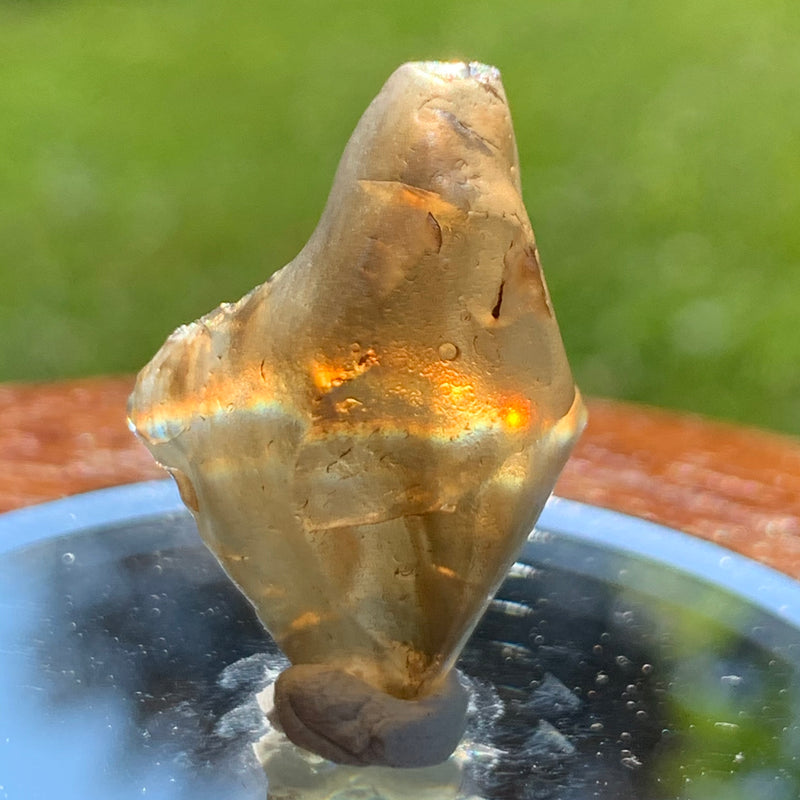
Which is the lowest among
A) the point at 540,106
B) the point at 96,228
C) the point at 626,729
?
the point at 96,228

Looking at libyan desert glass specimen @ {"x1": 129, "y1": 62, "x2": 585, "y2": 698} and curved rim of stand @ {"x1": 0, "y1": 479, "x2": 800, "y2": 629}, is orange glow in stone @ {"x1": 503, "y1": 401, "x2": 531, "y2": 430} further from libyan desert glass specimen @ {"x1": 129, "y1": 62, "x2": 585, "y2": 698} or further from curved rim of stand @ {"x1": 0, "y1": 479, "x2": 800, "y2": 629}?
curved rim of stand @ {"x1": 0, "y1": 479, "x2": 800, "y2": 629}

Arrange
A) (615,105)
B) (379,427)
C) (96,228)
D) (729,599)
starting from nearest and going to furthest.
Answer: (379,427) → (729,599) → (96,228) → (615,105)

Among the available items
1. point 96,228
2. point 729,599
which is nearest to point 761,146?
point 96,228

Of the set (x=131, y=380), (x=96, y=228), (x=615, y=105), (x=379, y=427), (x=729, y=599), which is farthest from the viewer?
(x=615, y=105)

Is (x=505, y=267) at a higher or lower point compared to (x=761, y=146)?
higher

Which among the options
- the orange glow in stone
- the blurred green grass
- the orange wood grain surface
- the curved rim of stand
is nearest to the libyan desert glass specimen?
the orange glow in stone

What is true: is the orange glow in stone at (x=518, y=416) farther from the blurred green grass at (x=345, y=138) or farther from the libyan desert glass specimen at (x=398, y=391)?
the blurred green grass at (x=345, y=138)

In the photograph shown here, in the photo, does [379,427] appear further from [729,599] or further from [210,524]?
[729,599]
